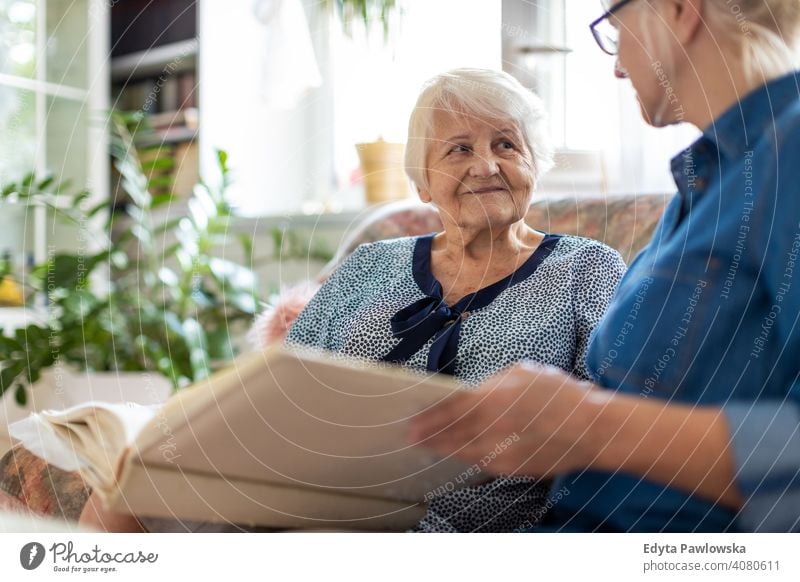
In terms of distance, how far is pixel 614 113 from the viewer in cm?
56

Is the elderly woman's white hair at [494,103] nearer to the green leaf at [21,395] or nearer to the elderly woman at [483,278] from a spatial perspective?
the elderly woman at [483,278]

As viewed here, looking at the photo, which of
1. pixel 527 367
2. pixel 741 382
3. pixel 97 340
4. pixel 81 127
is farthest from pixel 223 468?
pixel 81 127

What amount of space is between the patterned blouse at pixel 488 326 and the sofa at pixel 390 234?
0.05 ft

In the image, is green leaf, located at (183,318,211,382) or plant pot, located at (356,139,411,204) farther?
green leaf, located at (183,318,211,382)

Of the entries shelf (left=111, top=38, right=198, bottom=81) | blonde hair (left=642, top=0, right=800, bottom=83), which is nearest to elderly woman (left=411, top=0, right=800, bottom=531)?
blonde hair (left=642, top=0, right=800, bottom=83)

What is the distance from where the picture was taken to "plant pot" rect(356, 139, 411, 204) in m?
0.58

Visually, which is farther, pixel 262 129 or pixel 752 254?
pixel 262 129

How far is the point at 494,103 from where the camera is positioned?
54cm

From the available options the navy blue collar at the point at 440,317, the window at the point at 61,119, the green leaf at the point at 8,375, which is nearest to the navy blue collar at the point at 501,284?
the navy blue collar at the point at 440,317

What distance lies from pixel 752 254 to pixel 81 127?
6.09 ft

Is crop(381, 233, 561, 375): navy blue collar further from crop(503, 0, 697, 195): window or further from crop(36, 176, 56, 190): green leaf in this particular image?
crop(36, 176, 56, 190): green leaf

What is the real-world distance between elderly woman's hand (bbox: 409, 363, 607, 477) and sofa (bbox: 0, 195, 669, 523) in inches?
4.3
